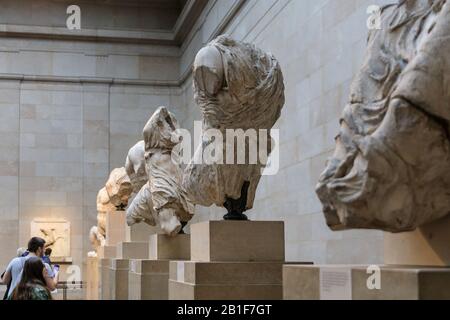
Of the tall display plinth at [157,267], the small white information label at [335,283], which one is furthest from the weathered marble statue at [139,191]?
the small white information label at [335,283]

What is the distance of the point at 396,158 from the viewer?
3.87 meters

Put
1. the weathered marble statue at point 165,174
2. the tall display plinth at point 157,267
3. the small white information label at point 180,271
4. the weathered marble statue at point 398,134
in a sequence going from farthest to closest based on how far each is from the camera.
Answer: the weathered marble statue at point 165,174 → the tall display plinth at point 157,267 → the small white information label at point 180,271 → the weathered marble statue at point 398,134

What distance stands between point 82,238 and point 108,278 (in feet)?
33.5

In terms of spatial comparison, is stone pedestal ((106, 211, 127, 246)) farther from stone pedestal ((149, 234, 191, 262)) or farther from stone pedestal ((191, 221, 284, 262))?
stone pedestal ((191, 221, 284, 262))

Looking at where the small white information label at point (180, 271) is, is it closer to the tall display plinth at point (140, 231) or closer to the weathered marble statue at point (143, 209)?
the weathered marble statue at point (143, 209)

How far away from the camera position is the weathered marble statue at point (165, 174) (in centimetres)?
997

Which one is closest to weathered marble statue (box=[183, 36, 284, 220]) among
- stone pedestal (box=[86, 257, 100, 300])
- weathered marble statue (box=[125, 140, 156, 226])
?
weathered marble statue (box=[125, 140, 156, 226])

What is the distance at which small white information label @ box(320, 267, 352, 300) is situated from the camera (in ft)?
13.2

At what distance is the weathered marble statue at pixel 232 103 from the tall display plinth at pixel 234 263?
326 mm

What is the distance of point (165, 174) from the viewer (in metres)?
10.4

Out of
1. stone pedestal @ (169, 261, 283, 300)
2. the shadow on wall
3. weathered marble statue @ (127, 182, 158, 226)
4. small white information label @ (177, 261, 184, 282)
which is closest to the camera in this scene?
the shadow on wall

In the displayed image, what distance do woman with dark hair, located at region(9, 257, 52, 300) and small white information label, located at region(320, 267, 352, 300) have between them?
8.83 ft
